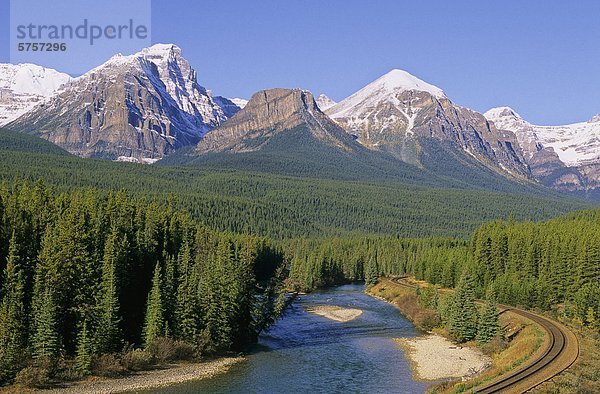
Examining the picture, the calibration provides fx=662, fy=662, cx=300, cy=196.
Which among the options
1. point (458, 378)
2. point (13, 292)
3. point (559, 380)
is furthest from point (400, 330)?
point (13, 292)

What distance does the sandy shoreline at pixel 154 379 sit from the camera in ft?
232

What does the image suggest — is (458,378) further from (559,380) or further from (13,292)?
(13,292)

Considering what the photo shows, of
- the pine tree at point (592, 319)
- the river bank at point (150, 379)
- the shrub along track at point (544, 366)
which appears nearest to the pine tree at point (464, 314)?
the shrub along track at point (544, 366)

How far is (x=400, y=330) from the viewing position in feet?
372

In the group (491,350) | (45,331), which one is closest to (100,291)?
(45,331)

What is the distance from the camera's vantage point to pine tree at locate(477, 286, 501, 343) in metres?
96.3

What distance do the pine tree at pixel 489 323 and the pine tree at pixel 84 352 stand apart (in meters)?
54.8

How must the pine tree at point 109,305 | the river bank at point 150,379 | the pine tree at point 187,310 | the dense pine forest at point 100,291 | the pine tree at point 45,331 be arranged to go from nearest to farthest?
the river bank at point 150,379 < the pine tree at point 45,331 < the dense pine forest at point 100,291 < the pine tree at point 109,305 < the pine tree at point 187,310

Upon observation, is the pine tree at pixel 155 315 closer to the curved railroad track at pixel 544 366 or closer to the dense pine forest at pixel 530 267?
the curved railroad track at pixel 544 366

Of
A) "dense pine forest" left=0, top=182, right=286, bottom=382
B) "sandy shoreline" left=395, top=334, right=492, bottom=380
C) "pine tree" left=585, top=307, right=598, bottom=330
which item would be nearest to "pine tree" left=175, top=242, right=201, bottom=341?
"dense pine forest" left=0, top=182, right=286, bottom=382

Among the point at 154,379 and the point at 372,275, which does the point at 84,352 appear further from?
the point at 372,275

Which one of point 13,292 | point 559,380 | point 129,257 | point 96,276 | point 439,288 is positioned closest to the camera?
point 559,380

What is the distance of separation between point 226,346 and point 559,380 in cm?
4361

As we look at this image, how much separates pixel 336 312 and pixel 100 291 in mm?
58862
